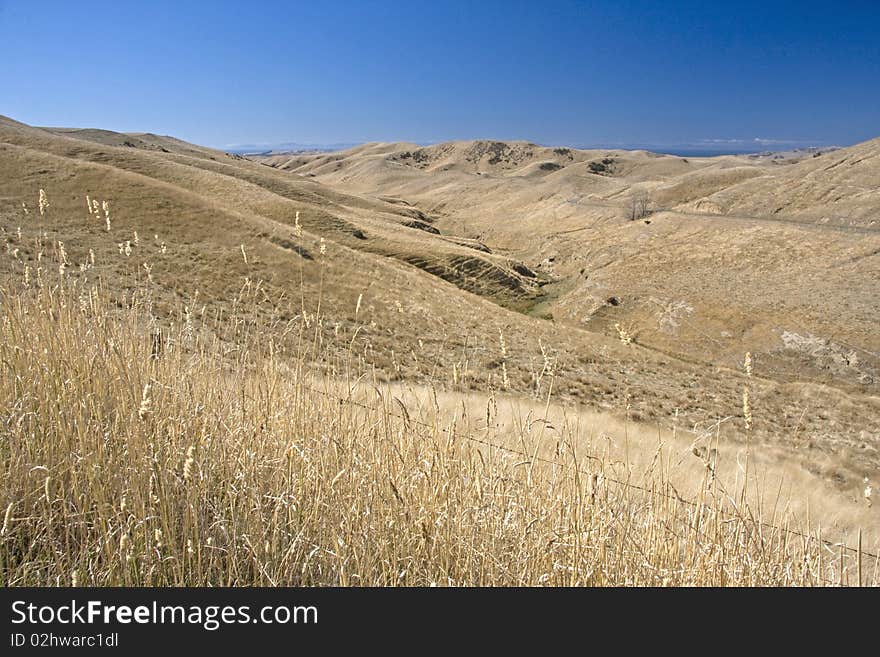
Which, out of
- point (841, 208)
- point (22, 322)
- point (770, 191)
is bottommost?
point (22, 322)

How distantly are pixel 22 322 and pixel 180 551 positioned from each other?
238 centimetres

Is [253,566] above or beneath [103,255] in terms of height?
beneath

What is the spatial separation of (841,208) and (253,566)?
234 ft

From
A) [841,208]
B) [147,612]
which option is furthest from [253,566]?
[841,208]

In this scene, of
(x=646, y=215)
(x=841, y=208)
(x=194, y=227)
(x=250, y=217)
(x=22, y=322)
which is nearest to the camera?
Result: (x=22, y=322)

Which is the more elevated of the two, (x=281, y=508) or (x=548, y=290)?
(x=548, y=290)

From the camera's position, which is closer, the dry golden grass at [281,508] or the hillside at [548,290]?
the dry golden grass at [281,508]

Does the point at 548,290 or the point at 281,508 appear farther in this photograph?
the point at 548,290

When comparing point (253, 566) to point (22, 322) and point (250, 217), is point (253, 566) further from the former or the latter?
point (250, 217)

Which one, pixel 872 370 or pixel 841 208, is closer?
pixel 872 370

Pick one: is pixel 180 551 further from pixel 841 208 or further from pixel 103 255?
pixel 841 208

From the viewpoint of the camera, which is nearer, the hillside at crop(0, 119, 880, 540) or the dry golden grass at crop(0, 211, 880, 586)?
the dry golden grass at crop(0, 211, 880, 586)

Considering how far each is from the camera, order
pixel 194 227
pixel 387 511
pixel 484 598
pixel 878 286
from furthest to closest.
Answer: pixel 878 286 < pixel 194 227 < pixel 387 511 < pixel 484 598

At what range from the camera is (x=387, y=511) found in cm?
272
